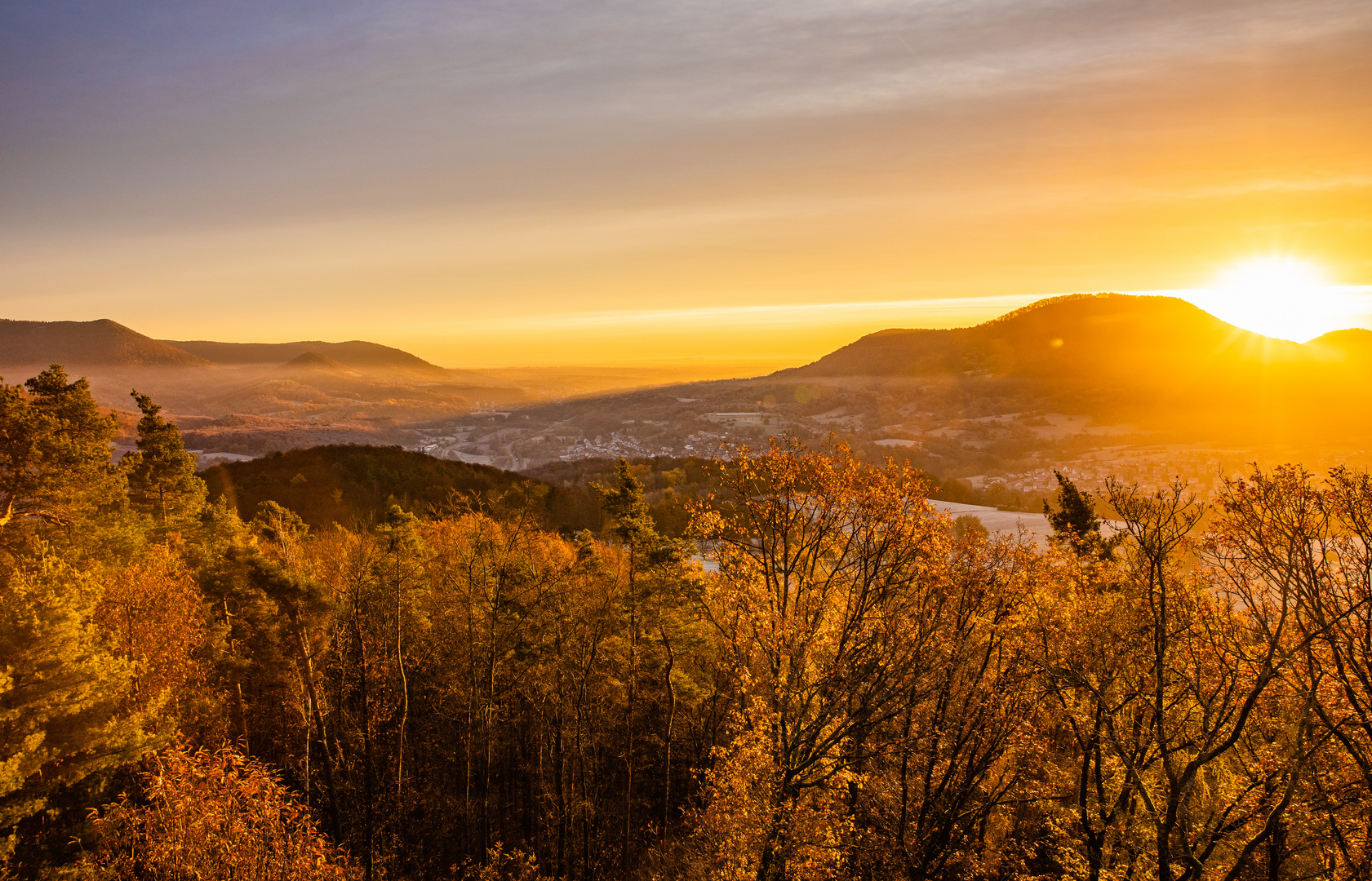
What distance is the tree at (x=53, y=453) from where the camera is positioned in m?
20.4

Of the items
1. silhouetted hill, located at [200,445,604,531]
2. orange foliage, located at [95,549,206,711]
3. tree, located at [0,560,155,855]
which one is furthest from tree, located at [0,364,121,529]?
silhouetted hill, located at [200,445,604,531]

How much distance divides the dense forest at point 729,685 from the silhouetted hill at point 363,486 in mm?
29377

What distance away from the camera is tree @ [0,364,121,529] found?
20391 millimetres

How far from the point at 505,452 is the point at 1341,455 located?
15009 centimetres

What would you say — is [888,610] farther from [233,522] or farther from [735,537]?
[233,522]

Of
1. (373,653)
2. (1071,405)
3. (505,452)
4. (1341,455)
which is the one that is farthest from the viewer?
(1071,405)

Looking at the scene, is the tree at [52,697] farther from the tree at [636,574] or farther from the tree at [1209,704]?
the tree at [1209,704]

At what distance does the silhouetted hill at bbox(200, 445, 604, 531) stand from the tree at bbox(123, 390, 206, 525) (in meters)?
22.0

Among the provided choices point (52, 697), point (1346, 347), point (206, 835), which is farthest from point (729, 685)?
point (1346, 347)

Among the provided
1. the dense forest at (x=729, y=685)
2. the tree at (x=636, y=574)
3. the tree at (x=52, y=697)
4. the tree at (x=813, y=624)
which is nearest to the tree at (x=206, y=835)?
the dense forest at (x=729, y=685)

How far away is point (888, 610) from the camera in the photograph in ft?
53.9

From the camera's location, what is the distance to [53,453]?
21125 mm

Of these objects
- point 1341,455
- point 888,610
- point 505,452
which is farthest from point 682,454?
point 888,610

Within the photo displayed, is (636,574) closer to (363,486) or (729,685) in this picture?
(729,685)
